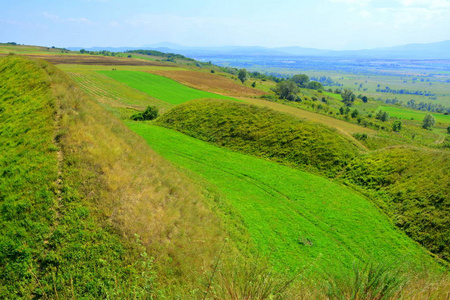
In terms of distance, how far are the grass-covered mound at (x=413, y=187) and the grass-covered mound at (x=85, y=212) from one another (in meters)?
12.7

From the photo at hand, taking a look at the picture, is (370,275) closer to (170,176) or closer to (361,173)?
(170,176)

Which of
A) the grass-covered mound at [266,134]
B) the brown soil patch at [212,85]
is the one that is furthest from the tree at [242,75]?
the grass-covered mound at [266,134]

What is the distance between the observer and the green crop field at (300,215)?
12.7 meters

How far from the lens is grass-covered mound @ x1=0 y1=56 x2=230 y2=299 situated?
7287 millimetres

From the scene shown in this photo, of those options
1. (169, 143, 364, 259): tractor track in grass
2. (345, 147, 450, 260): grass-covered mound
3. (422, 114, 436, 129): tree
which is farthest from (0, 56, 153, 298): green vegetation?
(422, 114, 436, 129): tree

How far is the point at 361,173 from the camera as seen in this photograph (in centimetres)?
2078

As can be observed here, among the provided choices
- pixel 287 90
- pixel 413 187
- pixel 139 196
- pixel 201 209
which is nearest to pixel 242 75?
pixel 287 90

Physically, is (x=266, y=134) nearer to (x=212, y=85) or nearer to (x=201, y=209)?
(x=201, y=209)

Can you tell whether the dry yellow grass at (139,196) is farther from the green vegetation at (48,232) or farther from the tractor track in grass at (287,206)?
the tractor track in grass at (287,206)

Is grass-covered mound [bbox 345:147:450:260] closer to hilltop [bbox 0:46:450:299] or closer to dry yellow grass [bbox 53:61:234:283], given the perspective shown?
hilltop [bbox 0:46:450:299]

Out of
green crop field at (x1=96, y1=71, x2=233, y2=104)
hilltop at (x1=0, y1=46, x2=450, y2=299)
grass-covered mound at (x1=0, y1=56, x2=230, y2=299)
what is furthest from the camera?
green crop field at (x1=96, y1=71, x2=233, y2=104)

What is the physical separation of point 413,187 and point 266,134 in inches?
560

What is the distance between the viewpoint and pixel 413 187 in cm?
1722

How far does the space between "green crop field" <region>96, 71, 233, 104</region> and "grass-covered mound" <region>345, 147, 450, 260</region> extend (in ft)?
173
